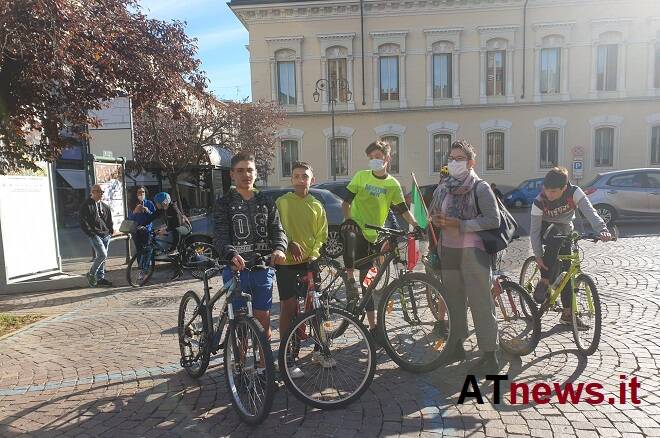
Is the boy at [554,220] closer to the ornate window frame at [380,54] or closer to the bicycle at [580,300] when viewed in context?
the bicycle at [580,300]

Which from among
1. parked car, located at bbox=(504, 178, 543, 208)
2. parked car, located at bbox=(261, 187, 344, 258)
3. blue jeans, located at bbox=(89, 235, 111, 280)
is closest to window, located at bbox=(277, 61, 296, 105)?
parked car, located at bbox=(504, 178, 543, 208)

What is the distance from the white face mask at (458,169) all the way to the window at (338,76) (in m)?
25.4

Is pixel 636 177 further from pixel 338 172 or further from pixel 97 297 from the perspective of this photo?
pixel 338 172

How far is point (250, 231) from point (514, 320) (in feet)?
7.92

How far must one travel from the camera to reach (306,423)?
3.32 m

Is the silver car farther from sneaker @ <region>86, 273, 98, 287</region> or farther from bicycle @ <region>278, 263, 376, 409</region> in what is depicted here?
sneaker @ <region>86, 273, 98, 287</region>

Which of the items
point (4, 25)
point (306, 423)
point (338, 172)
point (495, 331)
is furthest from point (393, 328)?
point (338, 172)

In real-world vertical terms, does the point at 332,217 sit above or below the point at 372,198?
below

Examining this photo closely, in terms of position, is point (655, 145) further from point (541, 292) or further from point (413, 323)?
point (413, 323)

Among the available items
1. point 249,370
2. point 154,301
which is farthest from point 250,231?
point 154,301

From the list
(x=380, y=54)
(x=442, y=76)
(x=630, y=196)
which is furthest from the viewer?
(x=442, y=76)

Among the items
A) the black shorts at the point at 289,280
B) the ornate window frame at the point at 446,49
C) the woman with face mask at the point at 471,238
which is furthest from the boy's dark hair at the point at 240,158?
the ornate window frame at the point at 446,49

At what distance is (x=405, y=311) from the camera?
173 inches

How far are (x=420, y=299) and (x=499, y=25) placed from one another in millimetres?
27161
